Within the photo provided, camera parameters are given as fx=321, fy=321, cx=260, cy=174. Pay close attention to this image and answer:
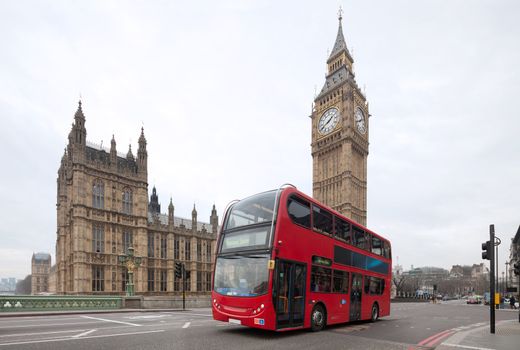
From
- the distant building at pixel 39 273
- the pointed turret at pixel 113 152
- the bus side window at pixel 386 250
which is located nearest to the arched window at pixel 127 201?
the pointed turret at pixel 113 152

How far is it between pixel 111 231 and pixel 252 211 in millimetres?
34479

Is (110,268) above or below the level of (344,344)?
below

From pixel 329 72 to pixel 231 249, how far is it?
71.5 meters

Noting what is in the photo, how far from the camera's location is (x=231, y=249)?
9789 mm

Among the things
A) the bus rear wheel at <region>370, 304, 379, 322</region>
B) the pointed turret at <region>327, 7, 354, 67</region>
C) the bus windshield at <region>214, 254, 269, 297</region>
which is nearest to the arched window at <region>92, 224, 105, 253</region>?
the bus windshield at <region>214, 254, 269, 297</region>

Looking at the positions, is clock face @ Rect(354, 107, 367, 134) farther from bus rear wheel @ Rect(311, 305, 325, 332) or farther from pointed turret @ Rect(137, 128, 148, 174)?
bus rear wheel @ Rect(311, 305, 325, 332)

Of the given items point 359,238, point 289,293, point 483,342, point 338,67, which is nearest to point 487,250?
point 483,342

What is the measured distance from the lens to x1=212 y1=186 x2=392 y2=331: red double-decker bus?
8875 mm

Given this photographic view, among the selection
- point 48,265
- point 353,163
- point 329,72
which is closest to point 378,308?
point 353,163

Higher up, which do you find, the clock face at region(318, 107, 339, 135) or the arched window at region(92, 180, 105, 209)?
the clock face at region(318, 107, 339, 135)

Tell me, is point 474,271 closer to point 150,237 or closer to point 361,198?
point 361,198

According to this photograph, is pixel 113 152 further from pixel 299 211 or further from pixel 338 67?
pixel 338 67

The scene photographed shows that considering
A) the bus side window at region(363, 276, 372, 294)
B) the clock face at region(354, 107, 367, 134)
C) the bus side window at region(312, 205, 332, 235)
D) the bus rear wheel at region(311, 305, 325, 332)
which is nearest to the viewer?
the bus rear wheel at region(311, 305, 325, 332)

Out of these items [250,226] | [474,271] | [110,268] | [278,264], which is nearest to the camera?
[278,264]
